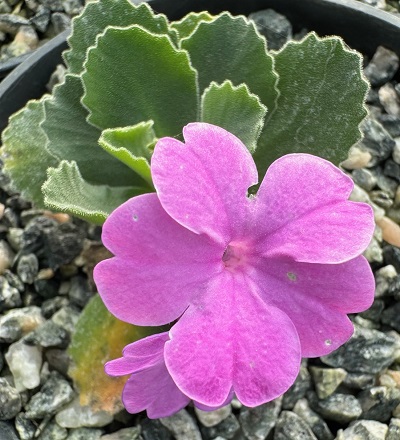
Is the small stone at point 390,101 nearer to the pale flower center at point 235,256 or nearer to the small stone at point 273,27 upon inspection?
the small stone at point 273,27

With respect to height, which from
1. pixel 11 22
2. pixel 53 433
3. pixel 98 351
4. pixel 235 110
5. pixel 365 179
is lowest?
pixel 53 433

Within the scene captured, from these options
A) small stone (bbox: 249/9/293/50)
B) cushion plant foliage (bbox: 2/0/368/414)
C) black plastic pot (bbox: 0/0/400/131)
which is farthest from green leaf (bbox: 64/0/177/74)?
small stone (bbox: 249/9/293/50)

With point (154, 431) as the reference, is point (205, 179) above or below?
above

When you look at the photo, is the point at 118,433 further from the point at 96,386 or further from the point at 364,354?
the point at 364,354

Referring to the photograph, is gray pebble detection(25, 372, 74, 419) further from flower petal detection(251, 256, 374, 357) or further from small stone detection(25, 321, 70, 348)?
flower petal detection(251, 256, 374, 357)

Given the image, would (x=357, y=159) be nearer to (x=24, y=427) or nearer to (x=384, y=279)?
(x=384, y=279)

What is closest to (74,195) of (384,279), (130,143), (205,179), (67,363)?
(130,143)

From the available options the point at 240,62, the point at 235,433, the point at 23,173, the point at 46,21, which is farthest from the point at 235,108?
the point at 46,21
